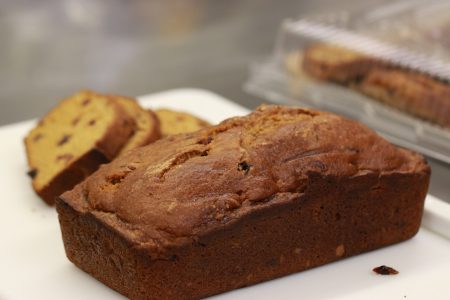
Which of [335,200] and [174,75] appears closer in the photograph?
[335,200]

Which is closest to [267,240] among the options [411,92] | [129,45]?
[411,92]

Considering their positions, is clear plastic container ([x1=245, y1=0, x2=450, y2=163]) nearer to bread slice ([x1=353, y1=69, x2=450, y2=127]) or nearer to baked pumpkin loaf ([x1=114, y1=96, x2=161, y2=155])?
bread slice ([x1=353, y1=69, x2=450, y2=127])

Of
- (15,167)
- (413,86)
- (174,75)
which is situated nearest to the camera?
(15,167)

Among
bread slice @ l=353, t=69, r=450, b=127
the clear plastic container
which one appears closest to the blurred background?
the clear plastic container

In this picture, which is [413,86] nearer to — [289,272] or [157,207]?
[289,272]

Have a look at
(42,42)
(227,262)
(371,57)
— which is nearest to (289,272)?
(227,262)


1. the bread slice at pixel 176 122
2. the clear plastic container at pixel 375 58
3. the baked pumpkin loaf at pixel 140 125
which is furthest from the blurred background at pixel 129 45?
the baked pumpkin loaf at pixel 140 125

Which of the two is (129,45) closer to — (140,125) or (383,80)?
(383,80)
